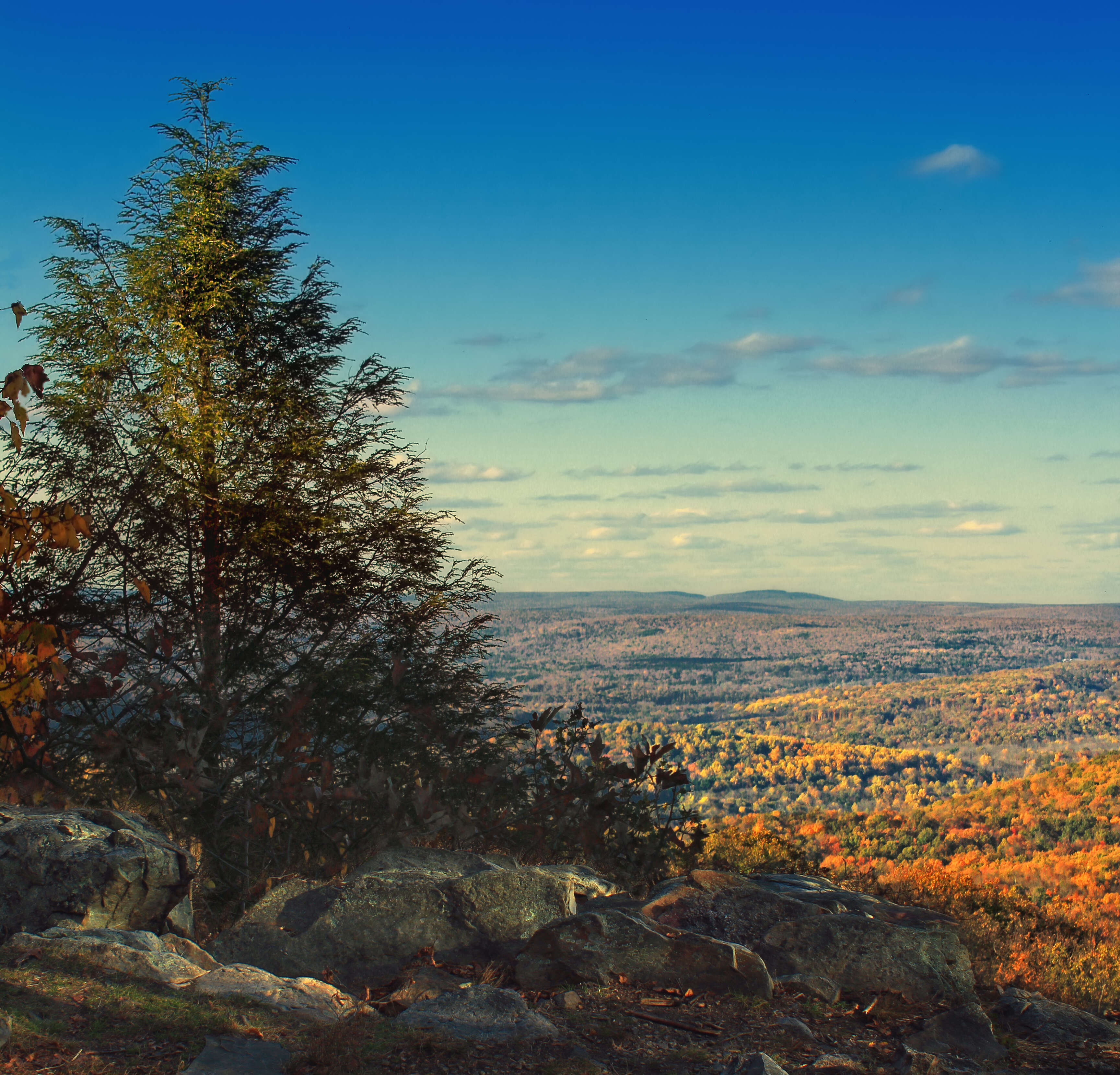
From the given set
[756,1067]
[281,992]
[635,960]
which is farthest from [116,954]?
[756,1067]

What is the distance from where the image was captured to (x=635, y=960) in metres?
5.71

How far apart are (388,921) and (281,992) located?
1.40 metres

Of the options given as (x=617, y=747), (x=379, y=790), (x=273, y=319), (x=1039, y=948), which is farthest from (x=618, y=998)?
(x=617, y=747)

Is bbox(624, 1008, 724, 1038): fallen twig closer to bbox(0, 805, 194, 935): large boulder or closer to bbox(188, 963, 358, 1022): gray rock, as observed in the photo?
bbox(188, 963, 358, 1022): gray rock

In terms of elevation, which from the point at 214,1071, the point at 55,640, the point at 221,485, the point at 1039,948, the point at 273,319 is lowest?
the point at 1039,948

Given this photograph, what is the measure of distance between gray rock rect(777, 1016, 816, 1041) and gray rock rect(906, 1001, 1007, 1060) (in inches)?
21.2

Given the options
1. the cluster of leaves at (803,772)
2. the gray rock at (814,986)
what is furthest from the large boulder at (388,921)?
the cluster of leaves at (803,772)

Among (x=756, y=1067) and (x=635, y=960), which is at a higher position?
(x=756, y=1067)

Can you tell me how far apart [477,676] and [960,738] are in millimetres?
114619

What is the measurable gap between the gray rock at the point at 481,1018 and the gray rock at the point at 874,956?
7.15 ft

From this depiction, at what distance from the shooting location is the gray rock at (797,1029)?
5039 millimetres

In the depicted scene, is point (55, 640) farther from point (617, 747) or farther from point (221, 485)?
point (617, 747)

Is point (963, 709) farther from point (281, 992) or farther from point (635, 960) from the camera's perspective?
point (281, 992)

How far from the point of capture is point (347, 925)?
623 cm
